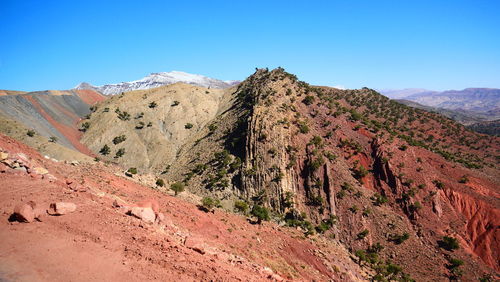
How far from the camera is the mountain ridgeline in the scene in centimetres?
2830

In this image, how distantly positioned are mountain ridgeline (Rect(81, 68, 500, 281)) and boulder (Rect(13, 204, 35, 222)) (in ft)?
65.9

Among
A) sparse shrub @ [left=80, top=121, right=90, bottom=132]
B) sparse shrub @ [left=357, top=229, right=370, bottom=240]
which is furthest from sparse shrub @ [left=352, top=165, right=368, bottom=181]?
sparse shrub @ [left=80, top=121, right=90, bottom=132]

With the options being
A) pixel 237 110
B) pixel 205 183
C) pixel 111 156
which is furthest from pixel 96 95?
pixel 205 183

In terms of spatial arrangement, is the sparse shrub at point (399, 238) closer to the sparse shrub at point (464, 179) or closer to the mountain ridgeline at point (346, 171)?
the mountain ridgeline at point (346, 171)

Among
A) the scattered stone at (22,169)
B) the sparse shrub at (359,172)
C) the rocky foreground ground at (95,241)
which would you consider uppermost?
the scattered stone at (22,169)

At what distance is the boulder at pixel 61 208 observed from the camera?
12.1 metres

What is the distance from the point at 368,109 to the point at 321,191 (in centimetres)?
3225

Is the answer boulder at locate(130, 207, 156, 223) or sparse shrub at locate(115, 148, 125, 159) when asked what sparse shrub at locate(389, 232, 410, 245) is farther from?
sparse shrub at locate(115, 148, 125, 159)

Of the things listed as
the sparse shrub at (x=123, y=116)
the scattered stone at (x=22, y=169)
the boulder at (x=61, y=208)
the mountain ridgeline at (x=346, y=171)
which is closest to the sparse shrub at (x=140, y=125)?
the mountain ridgeline at (x=346, y=171)

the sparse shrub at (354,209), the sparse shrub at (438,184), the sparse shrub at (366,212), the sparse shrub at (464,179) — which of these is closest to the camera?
the sparse shrub at (366,212)

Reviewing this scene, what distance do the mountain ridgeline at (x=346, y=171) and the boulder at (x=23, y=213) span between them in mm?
20090

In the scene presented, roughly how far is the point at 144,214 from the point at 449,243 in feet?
98.7

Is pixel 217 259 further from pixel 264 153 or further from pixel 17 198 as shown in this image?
pixel 264 153

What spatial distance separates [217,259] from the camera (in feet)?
42.5
